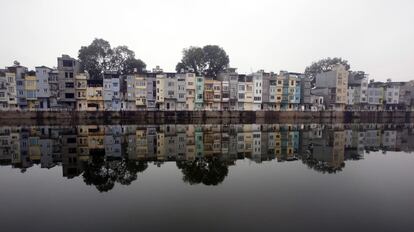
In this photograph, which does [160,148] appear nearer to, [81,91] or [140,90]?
[140,90]

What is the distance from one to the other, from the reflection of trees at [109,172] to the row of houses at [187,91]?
38192mm

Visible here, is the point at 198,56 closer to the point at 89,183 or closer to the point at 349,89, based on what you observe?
the point at 349,89

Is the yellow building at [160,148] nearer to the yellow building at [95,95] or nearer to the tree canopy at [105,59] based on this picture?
the yellow building at [95,95]

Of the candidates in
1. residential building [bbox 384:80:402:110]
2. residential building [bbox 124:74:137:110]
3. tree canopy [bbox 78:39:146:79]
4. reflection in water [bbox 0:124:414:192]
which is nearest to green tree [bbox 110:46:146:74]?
tree canopy [bbox 78:39:146:79]

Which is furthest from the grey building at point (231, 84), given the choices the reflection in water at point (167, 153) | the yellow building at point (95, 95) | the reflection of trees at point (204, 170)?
the reflection of trees at point (204, 170)

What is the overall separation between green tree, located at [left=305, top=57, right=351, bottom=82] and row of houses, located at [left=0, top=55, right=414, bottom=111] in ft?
46.3

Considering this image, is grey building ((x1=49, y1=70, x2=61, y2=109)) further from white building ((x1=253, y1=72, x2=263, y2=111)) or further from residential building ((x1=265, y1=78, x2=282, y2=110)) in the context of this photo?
residential building ((x1=265, y1=78, x2=282, y2=110))

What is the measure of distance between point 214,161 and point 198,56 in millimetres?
54628

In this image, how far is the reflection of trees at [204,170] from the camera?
1433 cm

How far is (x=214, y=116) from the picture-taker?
2185 inches

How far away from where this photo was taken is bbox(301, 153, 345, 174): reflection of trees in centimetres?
1716

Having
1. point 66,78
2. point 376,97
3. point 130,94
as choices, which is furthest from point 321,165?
point 376,97

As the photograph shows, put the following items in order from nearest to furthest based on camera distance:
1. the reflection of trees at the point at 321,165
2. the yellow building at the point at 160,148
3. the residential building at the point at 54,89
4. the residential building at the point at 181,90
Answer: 1. the reflection of trees at the point at 321,165
2. the yellow building at the point at 160,148
3. the residential building at the point at 54,89
4. the residential building at the point at 181,90

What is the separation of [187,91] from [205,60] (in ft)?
53.6
